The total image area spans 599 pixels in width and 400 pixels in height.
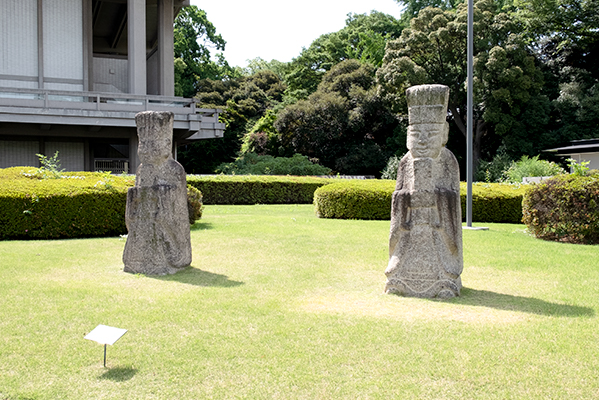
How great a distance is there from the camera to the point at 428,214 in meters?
6.10

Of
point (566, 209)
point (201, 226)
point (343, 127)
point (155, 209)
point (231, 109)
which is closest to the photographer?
point (155, 209)

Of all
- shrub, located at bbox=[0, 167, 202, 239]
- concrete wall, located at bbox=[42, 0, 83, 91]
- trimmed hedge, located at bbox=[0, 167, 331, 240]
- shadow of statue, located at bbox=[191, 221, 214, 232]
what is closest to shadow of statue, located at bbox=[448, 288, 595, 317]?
shadow of statue, located at bbox=[191, 221, 214, 232]

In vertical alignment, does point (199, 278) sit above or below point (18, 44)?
below

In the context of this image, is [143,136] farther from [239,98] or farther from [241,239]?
[239,98]

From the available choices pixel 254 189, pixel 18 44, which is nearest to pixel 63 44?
pixel 18 44

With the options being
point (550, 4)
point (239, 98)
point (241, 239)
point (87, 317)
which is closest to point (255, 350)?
point (87, 317)

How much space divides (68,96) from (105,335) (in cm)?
1771

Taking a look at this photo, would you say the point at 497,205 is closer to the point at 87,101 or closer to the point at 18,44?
the point at 87,101

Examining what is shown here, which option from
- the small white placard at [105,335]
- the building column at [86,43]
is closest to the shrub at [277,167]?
the building column at [86,43]

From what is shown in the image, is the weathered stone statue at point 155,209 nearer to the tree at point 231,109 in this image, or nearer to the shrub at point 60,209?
the shrub at point 60,209

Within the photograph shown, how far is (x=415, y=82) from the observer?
2938 centimetres

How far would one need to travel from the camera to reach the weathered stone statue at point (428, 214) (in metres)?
6.04

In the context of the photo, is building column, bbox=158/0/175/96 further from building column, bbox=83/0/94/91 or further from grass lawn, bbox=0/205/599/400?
grass lawn, bbox=0/205/599/400

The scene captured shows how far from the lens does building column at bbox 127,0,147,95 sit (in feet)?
67.8
